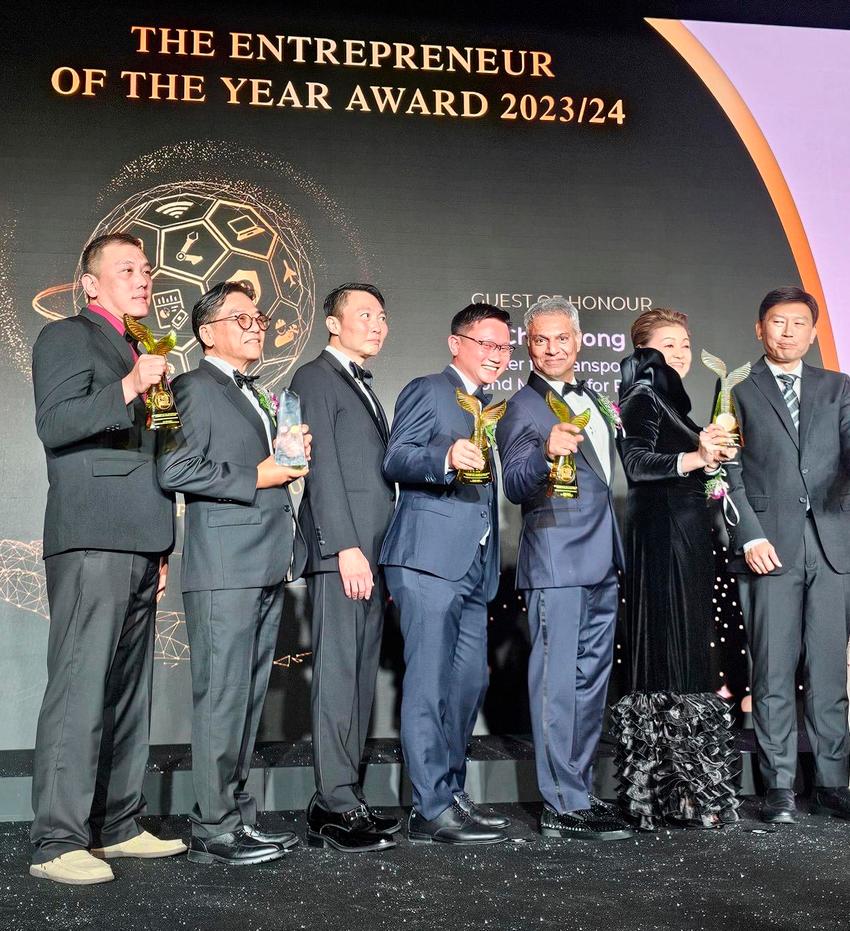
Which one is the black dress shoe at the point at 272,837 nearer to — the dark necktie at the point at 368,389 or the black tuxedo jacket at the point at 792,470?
the dark necktie at the point at 368,389

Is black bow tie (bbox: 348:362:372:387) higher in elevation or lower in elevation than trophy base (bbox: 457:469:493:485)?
higher

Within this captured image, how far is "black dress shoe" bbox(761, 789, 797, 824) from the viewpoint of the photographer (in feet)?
12.6

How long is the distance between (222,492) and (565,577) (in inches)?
46.0

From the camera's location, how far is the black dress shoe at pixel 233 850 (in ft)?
10.9

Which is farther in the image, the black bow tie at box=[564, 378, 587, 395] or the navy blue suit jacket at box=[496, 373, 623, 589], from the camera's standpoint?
the black bow tie at box=[564, 378, 587, 395]

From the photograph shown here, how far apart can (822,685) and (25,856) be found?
2782mm

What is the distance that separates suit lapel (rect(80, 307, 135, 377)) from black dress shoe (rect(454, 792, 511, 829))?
1.79 meters

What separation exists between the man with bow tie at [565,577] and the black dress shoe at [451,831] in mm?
230

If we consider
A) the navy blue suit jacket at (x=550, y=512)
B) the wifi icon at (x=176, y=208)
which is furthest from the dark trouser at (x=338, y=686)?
the wifi icon at (x=176, y=208)

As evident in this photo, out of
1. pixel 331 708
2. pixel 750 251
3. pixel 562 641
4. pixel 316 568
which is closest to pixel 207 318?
pixel 316 568

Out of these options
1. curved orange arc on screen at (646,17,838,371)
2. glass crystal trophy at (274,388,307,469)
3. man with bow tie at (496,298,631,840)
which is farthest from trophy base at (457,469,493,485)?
curved orange arc on screen at (646,17,838,371)

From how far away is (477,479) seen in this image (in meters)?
3.45

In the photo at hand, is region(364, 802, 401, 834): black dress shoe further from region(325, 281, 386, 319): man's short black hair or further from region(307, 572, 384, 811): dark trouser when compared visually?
region(325, 281, 386, 319): man's short black hair

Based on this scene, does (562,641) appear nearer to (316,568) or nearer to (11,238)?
(316,568)
